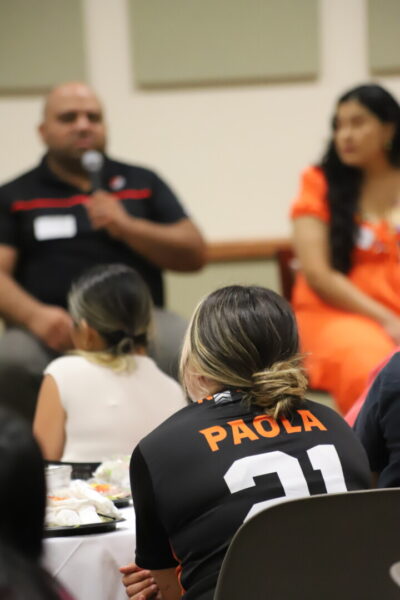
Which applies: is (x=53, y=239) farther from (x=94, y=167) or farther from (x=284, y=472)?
(x=284, y=472)

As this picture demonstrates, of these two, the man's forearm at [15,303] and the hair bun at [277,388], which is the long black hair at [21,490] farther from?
the man's forearm at [15,303]

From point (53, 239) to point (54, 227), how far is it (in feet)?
0.16

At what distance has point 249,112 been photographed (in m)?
4.59

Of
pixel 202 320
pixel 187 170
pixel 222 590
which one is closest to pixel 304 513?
pixel 222 590

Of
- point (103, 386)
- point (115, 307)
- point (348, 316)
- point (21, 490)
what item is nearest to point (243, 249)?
point (348, 316)

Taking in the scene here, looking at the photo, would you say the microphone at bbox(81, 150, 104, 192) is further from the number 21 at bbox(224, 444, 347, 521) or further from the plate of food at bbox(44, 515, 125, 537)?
the number 21 at bbox(224, 444, 347, 521)

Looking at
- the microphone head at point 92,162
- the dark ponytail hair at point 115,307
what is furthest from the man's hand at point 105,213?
the dark ponytail hair at point 115,307

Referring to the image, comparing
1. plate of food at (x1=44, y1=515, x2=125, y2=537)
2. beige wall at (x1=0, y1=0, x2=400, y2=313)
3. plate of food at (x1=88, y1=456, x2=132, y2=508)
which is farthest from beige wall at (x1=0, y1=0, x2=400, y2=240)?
plate of food at (x1=44, y1=515, x2=125, y2=537)

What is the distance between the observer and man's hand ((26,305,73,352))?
10.6 ft

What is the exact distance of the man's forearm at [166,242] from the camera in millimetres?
3410

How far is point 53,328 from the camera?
3227 millimetres

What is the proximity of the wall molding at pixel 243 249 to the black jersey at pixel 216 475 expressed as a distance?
9.64 feet

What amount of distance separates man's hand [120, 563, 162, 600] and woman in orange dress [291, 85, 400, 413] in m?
1.77

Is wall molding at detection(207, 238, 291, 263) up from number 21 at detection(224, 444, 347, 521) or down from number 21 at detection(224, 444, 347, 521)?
down
